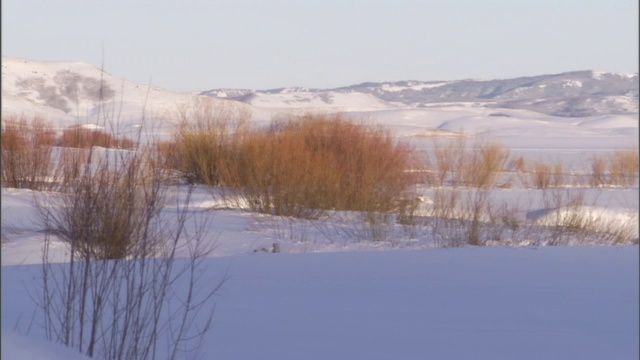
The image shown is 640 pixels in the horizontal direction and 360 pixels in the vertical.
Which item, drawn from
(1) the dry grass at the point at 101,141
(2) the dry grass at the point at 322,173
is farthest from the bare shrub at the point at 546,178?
(1) the dry grass at the point at 101,141

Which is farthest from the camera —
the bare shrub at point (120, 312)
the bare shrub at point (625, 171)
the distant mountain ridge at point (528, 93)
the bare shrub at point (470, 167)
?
the distant mountain ridge at point (528, 93)

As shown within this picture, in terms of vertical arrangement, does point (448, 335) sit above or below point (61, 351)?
below

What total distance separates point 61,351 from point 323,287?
14.9ft

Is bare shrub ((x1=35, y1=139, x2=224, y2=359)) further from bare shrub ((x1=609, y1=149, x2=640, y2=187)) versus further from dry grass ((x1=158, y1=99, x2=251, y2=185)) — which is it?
bare shrub ((x1=609, y1=149, x2=640, y2=187))

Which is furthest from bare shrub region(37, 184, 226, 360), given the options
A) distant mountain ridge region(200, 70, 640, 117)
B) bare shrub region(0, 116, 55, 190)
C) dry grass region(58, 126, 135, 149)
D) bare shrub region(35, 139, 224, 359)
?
distant mountain ridge region(200, 70, 640, 117)

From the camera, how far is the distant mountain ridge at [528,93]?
9719 cm

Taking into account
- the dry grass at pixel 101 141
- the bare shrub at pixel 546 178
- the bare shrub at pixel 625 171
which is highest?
the dry grass at pixel 101 141

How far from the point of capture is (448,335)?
6.49m

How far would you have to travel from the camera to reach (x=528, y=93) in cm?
13725

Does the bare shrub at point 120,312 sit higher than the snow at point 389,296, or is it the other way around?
the bare shrub at point 120,312

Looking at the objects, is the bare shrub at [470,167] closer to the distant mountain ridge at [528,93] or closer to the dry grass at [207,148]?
the dry grass at [207,148]

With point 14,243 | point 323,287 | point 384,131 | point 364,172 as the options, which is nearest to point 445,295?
point 323,287

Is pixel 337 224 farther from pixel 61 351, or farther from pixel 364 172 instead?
pixel 61 351

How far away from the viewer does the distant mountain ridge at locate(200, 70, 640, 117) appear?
9719cm
